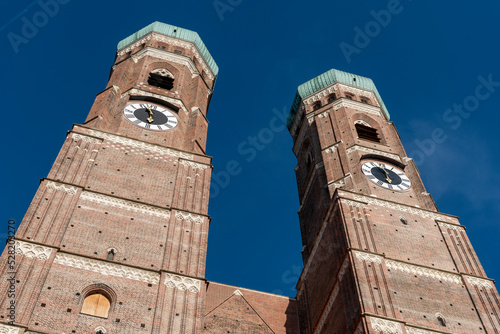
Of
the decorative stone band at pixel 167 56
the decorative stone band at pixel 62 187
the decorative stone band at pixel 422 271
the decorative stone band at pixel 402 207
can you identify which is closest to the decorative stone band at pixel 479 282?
the decorative stone band at pixel 422 271

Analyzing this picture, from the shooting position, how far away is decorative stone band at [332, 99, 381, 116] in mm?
40688

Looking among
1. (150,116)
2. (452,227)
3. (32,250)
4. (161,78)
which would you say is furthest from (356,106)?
(32,250)

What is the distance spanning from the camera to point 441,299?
25.9 metres

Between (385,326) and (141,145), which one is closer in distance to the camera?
(385,326)

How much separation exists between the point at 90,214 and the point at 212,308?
7163mm

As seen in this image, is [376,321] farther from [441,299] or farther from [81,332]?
[81,332]

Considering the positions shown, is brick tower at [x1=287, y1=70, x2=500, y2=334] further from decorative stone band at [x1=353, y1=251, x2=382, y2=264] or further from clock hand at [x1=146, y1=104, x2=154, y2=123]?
clock hand at [x1=146, y1=104, x2=154, y2=123]

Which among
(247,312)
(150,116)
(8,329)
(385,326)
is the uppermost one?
(150,116)

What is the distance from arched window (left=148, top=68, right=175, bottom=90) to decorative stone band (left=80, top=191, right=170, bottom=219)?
41.6ft

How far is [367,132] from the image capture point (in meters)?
38.8

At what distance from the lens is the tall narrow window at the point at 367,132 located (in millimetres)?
38125

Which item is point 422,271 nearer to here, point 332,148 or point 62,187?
point 332,148

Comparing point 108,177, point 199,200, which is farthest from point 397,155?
point 108,177

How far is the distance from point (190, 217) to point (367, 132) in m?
15.3
